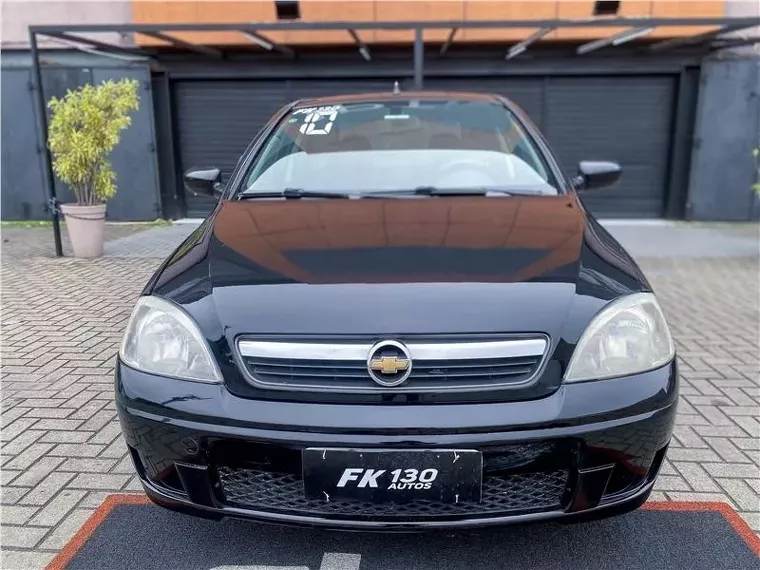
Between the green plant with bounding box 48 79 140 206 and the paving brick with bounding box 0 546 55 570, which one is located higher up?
the green plant with bounding box 48 79 140 206

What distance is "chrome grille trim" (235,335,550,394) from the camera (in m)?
1.81

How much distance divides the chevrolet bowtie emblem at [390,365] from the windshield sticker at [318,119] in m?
1.81

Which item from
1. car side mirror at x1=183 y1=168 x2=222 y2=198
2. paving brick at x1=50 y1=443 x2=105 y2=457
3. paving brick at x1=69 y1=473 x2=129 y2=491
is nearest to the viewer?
paving brick at x1=69 y1=473 x2=129 y2=491

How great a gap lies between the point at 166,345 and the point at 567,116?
921 cm

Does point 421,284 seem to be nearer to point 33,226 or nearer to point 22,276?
point 22,276

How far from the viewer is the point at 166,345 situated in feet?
6.53

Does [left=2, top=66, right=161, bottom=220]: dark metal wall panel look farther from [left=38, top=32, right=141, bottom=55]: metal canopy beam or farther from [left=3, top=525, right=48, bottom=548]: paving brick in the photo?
[left=3, top=525, right=48, bottom=548]: paving brick

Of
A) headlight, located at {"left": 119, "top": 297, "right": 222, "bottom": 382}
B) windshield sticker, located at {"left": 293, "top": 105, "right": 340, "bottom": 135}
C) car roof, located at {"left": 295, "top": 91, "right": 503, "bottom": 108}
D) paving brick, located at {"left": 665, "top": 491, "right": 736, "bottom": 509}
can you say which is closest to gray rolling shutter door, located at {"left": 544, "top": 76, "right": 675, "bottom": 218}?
car roof, located at {"left": 295, "top": 91, "right": 503, "bottom": 108}

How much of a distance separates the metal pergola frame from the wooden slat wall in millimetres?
172

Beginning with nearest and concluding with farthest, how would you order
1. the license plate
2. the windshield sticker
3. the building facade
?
the license plate
the windshield sticker
the building facade

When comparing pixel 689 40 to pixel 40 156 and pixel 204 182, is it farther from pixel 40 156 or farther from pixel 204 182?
pixel 40 156

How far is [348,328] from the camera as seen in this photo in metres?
1.84

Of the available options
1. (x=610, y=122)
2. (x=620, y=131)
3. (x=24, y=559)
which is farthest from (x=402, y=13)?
(x=24, y=559)

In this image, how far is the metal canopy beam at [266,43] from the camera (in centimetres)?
821
